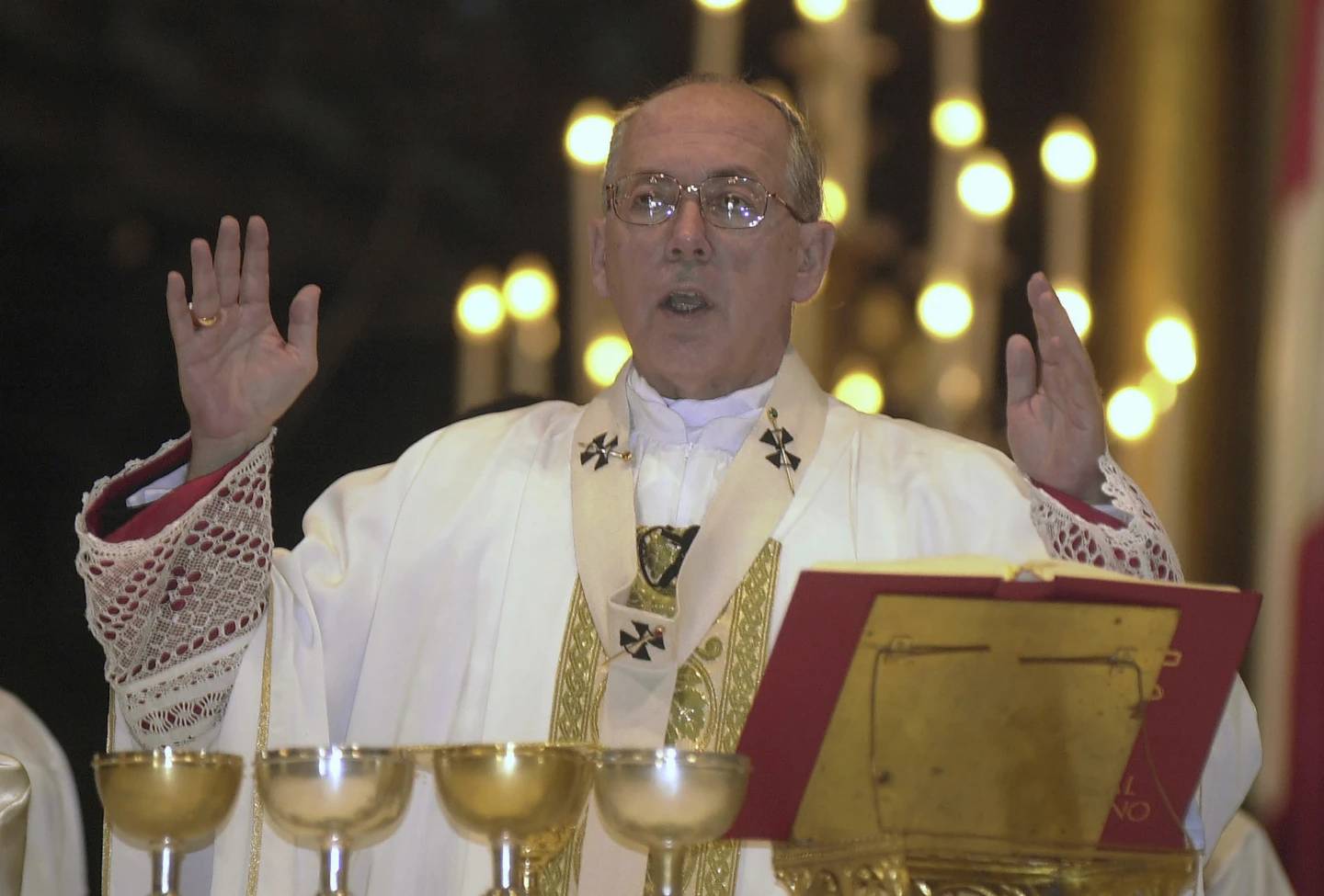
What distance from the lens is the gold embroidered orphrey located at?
10.6 ft

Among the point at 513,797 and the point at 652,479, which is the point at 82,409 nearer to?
the point at 652,479

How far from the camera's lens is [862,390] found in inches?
236

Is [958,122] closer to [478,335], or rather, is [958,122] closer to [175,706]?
[478,335]

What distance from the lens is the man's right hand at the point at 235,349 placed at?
122 inches

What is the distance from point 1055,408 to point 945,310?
116 inches

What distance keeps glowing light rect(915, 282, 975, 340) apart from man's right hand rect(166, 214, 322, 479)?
3.08 meters

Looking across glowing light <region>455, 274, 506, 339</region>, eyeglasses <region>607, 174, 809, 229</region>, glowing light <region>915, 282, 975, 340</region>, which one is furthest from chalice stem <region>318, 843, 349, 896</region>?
glowing light <region>915, 282, 975, 340</region>

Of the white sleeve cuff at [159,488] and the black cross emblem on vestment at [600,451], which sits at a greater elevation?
the black cross emblem on vestment at [600,451]

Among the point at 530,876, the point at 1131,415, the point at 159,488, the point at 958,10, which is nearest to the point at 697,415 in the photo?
the point at 159,488

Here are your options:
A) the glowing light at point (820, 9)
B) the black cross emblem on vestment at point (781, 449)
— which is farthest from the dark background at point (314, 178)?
the black cross emblem on vestment at point (781, 449)

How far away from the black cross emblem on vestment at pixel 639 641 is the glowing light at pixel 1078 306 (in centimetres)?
272

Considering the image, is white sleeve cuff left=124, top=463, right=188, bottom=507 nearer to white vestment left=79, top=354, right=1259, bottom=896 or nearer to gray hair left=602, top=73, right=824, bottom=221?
white vestment left=79, top=354, right=1259, bottom=896

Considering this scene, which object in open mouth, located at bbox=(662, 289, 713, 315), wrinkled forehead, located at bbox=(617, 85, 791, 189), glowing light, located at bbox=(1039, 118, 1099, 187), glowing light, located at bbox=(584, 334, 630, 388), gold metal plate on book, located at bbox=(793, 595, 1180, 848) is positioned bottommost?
gold metal plate on book, located at bbox=(793, 595, 1180, 848)

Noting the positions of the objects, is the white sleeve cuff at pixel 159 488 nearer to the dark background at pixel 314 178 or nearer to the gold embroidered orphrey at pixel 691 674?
the gold embroidered orphrey at pixel 691 674
